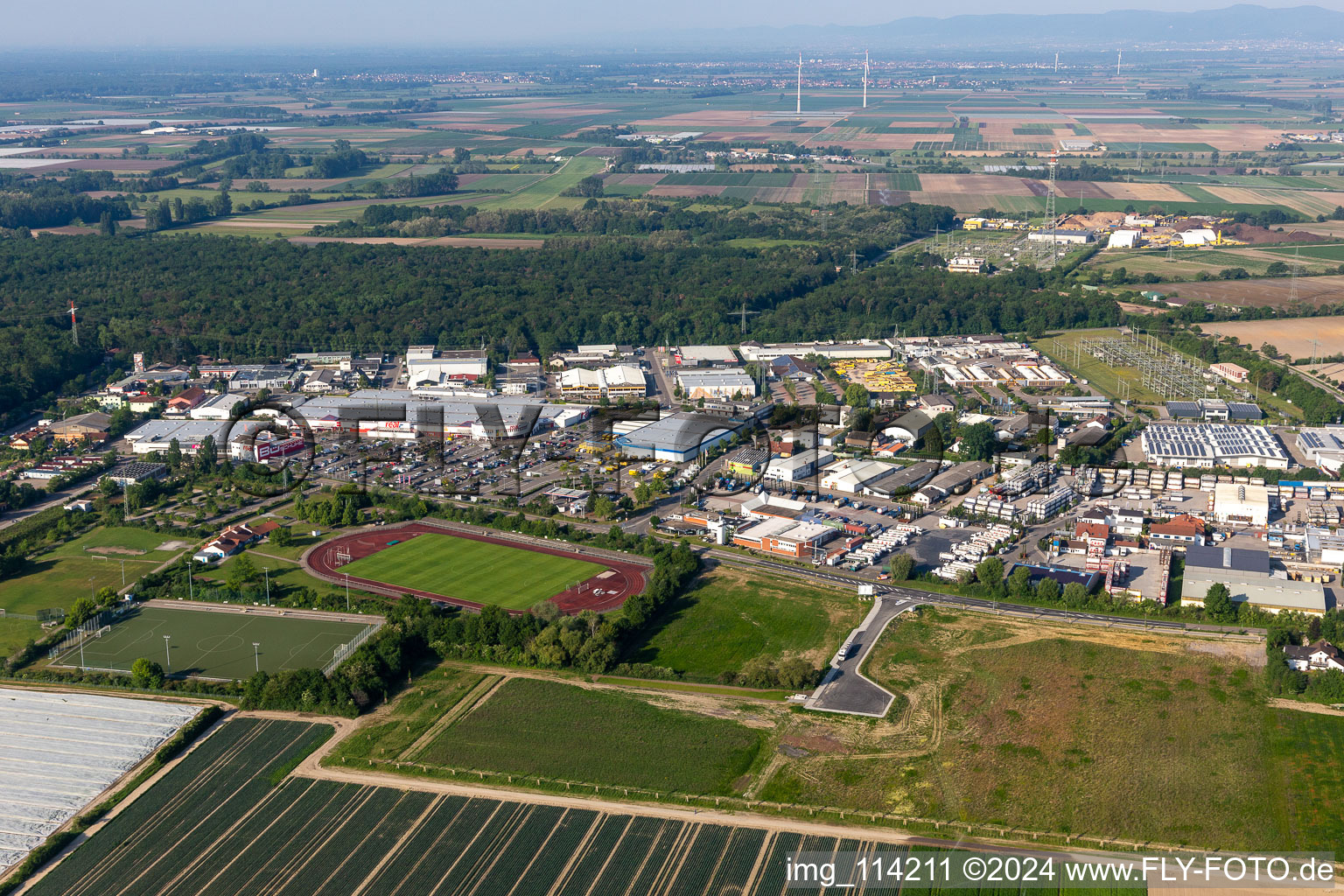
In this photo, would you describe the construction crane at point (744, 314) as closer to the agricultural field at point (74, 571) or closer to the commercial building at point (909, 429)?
the commercial building at point (909, 429)

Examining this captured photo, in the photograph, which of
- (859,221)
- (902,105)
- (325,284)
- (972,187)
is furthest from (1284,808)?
(902,105)

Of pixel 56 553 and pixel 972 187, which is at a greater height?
pixel 972 187

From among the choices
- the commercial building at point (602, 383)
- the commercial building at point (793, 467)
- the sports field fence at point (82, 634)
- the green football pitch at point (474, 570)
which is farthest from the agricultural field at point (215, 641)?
the commercial building at point (602, 383)

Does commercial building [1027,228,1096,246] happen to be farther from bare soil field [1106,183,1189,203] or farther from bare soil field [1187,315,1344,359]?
bare soil field [1187,315,1344,359]

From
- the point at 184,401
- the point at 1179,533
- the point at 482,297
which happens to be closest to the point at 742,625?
the point at 1179,533

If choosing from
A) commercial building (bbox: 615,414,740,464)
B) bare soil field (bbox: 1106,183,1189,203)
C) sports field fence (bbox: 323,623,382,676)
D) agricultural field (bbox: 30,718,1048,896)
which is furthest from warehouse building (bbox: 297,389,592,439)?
bare soil field (bbox: 1106,183,1189,203)

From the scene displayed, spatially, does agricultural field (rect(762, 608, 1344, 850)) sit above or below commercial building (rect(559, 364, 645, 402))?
below

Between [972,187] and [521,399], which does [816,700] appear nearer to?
[521,399]
